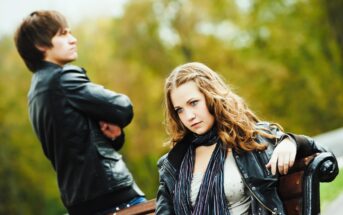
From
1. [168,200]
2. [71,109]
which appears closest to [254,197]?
[168,200]

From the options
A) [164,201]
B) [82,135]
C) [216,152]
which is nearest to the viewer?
[216,152]

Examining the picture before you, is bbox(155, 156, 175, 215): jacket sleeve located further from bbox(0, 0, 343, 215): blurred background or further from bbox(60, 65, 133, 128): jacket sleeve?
bbox(0, 0, 343, 215): blurred background

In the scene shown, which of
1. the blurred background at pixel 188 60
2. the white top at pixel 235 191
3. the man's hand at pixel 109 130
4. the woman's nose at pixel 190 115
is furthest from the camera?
the blurred background at pixel 188 60

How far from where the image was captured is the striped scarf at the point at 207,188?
262 cm

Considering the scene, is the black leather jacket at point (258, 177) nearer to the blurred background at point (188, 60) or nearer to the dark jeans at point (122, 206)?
the dark jeans at point (122, 206)

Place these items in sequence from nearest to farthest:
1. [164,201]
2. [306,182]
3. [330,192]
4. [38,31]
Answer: [306,182] < [164,201] < [38,31] < [330,192]

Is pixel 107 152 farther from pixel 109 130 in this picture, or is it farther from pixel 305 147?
pixel 305 147

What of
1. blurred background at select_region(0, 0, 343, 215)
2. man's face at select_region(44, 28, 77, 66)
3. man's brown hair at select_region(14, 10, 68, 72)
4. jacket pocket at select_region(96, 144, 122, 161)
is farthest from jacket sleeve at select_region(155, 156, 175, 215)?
blurred background at select_region(0, 0, 343, 215)

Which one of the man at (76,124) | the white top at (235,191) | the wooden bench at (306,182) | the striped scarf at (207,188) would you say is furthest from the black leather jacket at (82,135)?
the wooden bench at (306,182)

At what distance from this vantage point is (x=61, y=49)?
3.66m

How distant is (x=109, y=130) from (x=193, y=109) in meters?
0.89

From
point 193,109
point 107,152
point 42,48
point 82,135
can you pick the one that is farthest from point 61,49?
point 193,109

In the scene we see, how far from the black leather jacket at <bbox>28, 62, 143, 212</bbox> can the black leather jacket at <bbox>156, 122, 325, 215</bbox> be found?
2.03ft

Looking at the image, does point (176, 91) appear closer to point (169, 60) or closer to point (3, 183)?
point (169, 60)
